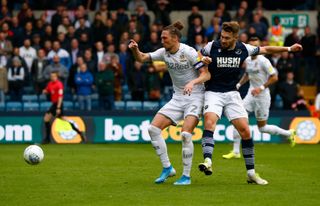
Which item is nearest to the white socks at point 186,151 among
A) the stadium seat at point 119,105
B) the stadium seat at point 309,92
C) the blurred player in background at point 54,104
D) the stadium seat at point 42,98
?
the blurred player in background at point 54,104

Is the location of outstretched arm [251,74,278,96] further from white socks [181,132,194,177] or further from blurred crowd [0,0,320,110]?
blurred crowd [0,0,320,110]

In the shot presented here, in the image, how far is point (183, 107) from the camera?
13.7 meters

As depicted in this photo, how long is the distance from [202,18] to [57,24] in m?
4.89

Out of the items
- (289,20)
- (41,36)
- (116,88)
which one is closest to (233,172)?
(116,88)

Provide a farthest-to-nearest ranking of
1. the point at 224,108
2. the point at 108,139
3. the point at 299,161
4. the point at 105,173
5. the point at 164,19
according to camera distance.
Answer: the point at 164,19
the point at 108,139
the point at 299,161
the point at 105,173
the point at 224,108

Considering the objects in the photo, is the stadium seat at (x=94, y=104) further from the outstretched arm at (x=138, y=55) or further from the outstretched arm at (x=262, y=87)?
the outstretched arm at (x=138, y=55)

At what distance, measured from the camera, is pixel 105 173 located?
49.9 ft

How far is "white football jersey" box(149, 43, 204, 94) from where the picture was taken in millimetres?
13484

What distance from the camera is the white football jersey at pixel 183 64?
44.2 ft

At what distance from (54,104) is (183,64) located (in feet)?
38.5

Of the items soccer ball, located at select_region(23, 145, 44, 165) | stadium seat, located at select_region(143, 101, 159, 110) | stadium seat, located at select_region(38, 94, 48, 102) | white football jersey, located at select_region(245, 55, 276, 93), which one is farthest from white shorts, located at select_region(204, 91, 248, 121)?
stadium seat, located at select_region(38, 94, 48, 102)

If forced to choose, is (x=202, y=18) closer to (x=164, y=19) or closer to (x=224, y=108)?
(x=164, y=19)

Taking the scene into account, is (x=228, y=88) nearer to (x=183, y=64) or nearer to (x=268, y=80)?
(x=183, y=64)

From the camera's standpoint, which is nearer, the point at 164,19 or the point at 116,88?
the point at 116,88
